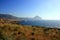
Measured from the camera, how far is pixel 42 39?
11.2 metres

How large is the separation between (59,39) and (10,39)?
4.83 m

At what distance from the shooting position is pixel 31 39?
1119 centimetres

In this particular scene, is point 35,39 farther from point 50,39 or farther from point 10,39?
point 10,39

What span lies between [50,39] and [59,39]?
3.03ft

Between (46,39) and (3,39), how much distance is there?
3.94 metres

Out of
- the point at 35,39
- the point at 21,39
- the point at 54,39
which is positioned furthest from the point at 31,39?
the point at 54,39

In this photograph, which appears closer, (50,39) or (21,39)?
(21,39)

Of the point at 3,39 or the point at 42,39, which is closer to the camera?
the point at 3,39

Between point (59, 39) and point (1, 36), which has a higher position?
point (1, 36)

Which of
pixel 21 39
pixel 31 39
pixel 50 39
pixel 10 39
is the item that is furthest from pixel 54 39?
pixel 10 39

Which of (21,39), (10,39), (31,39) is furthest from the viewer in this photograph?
(31,39)

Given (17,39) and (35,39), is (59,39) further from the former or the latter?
(17,39)

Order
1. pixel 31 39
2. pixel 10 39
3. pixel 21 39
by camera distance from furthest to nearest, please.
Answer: pixel 31 39
pixel 21 39
pixel 10 39

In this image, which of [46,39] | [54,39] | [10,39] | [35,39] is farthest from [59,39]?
[10,39]
